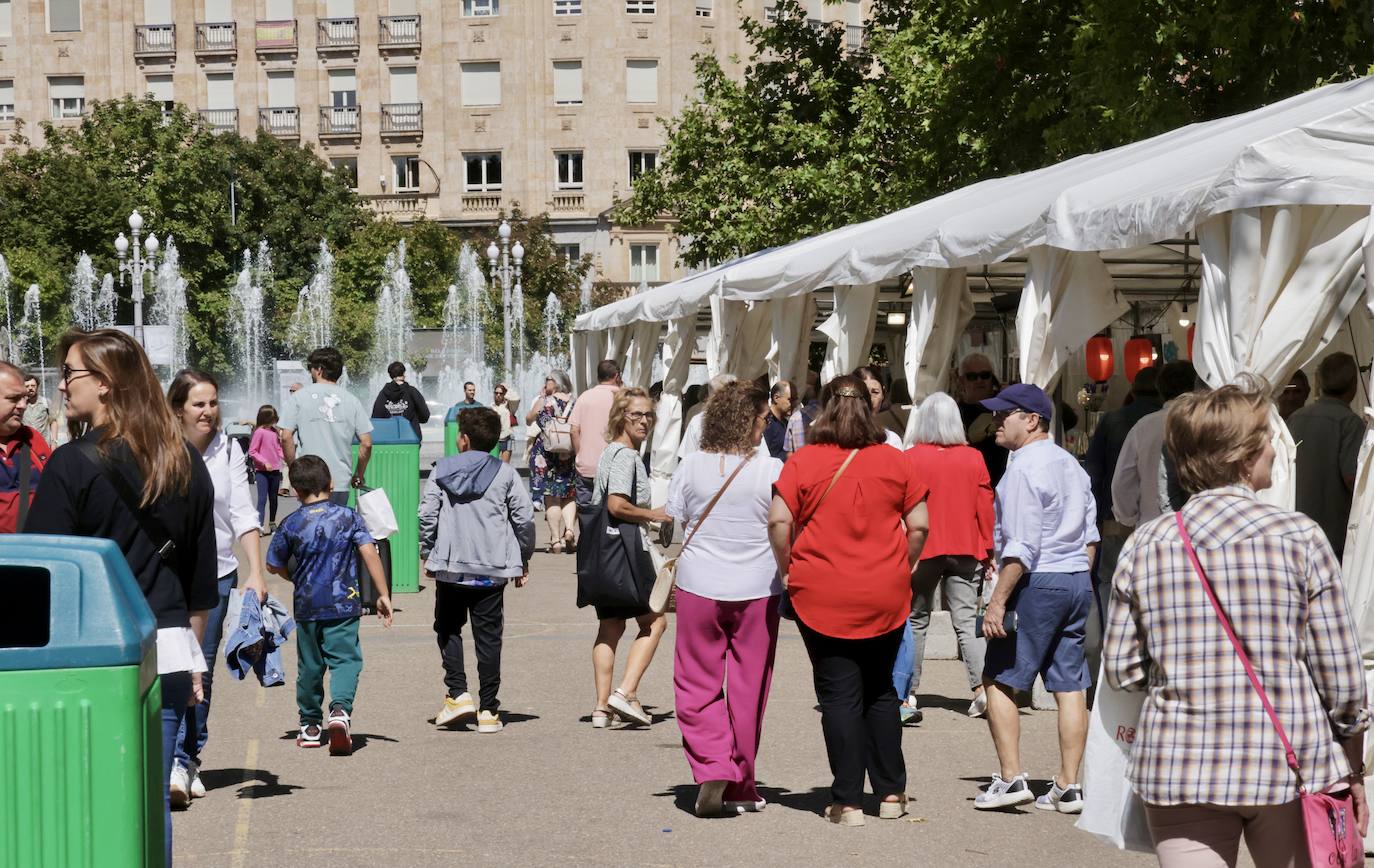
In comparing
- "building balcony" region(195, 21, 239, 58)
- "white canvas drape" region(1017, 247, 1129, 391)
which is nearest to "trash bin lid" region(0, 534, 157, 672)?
"white canvas drape" region(1017, 247, 1129, 391)

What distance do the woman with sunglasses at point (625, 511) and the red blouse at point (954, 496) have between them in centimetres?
126

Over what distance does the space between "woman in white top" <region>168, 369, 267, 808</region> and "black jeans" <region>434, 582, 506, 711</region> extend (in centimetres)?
164

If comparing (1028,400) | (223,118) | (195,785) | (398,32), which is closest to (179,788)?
(195,785)

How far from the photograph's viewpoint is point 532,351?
63531mm

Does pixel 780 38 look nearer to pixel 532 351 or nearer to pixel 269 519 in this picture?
pixel 269 519

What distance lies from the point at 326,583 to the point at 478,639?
3.46 feet

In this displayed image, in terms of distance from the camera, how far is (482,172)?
6831cm

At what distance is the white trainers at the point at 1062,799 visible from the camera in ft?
23.4

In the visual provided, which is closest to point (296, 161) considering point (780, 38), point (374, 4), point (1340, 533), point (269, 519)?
point (374, 4)

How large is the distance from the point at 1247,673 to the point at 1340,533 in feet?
14.9

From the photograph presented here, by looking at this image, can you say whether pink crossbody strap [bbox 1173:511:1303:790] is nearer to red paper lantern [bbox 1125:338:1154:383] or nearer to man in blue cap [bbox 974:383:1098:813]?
man in blue cap [bbox 974:383:1098:813]

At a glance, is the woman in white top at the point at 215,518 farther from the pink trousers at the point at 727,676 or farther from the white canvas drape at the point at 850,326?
the white canvas drape at the point at 850,326

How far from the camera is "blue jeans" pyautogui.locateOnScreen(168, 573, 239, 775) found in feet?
23.6

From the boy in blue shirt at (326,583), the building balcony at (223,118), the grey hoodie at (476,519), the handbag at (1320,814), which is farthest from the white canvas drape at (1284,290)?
the building balcony at (223,118)
